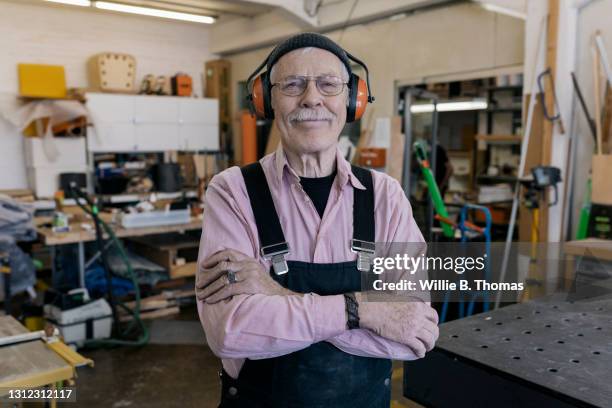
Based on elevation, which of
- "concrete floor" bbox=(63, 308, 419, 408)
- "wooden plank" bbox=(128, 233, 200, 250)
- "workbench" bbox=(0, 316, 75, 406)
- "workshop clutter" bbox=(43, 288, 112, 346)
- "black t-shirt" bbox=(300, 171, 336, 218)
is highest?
"black t-shirt" bbox=(300, 171, 336, 218)

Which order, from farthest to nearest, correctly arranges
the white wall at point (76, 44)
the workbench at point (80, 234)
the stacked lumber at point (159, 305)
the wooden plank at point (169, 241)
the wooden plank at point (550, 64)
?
the white wall at point (76, 44) → the wooden plank at point (169, 241) → the stacked lumber at point (159, 305) → the workbench at point (80, 234) → the wooden plank at point (550, 64)

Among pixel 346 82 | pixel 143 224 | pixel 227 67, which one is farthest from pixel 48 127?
pixel 346 82

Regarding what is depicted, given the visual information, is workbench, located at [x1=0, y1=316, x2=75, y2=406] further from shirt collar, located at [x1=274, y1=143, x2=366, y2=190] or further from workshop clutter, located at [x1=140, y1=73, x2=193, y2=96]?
workshop clutter, located at [x1=140, y1=73, x2=193, y2=96]

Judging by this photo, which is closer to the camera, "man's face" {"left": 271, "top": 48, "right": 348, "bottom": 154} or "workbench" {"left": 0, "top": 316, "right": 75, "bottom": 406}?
"man's face" {"left": 271, "top": 48, "right": 348, "bottom": 154}

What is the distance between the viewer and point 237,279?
117cm

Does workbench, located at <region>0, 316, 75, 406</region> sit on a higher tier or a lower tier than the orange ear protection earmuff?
lower

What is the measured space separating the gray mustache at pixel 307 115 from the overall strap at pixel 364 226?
0.63 feet

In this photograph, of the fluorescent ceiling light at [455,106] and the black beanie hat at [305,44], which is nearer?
the black beanie hat at [305,44]

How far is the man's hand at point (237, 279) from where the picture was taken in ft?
3.83

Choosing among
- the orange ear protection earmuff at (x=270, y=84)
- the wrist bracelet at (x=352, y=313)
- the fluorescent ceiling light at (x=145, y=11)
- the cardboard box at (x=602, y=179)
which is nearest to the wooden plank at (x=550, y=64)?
the cardboard box at (x=602, y=179)

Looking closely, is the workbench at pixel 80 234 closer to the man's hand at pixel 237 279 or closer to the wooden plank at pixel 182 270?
the wooden plank at pixel 182 270

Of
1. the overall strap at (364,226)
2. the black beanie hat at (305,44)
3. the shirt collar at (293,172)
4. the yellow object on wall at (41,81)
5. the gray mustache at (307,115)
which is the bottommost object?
the overall strap at (364,226)

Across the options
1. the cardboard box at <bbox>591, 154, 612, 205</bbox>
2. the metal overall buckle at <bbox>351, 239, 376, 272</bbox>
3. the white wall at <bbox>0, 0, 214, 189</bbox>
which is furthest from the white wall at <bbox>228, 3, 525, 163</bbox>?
the metal overall buckle at <bbox>351, 239, 376, 272</bbox>

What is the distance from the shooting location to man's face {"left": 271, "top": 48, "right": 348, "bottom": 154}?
4.16 ft
